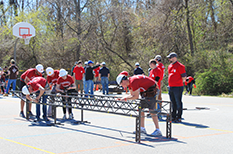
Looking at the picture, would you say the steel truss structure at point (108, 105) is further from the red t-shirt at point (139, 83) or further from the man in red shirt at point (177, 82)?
the man in red shirt at point (177, 82)

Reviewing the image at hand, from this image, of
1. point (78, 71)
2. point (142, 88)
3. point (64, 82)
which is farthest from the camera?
point (78, 71)

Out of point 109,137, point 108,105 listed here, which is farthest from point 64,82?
point 109,137

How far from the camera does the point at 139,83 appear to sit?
23.7ft

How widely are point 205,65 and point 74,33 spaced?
1835 centimetres

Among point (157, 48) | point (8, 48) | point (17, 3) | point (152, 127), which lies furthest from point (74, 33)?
point (152, 127)

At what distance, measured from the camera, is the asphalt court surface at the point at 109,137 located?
614 centimetres

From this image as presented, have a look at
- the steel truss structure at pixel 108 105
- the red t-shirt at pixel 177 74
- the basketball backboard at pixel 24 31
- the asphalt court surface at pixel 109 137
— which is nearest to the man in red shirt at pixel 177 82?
the red t-shirt at pixel 177 74

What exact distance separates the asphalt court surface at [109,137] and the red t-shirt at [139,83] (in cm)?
119

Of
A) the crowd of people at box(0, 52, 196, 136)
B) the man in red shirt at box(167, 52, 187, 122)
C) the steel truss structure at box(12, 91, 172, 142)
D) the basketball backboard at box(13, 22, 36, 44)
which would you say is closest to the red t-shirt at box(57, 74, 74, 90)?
the crowd of people at box(0, 52, 196, 136)

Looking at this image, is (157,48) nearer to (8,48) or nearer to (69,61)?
(69,61)

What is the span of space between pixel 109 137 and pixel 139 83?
148 centimetres

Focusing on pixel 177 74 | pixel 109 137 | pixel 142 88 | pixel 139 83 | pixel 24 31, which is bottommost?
pixel 109 137

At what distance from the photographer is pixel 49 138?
23.7 feet

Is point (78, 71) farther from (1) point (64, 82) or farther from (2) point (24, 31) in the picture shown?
(2) point (24, 31)
